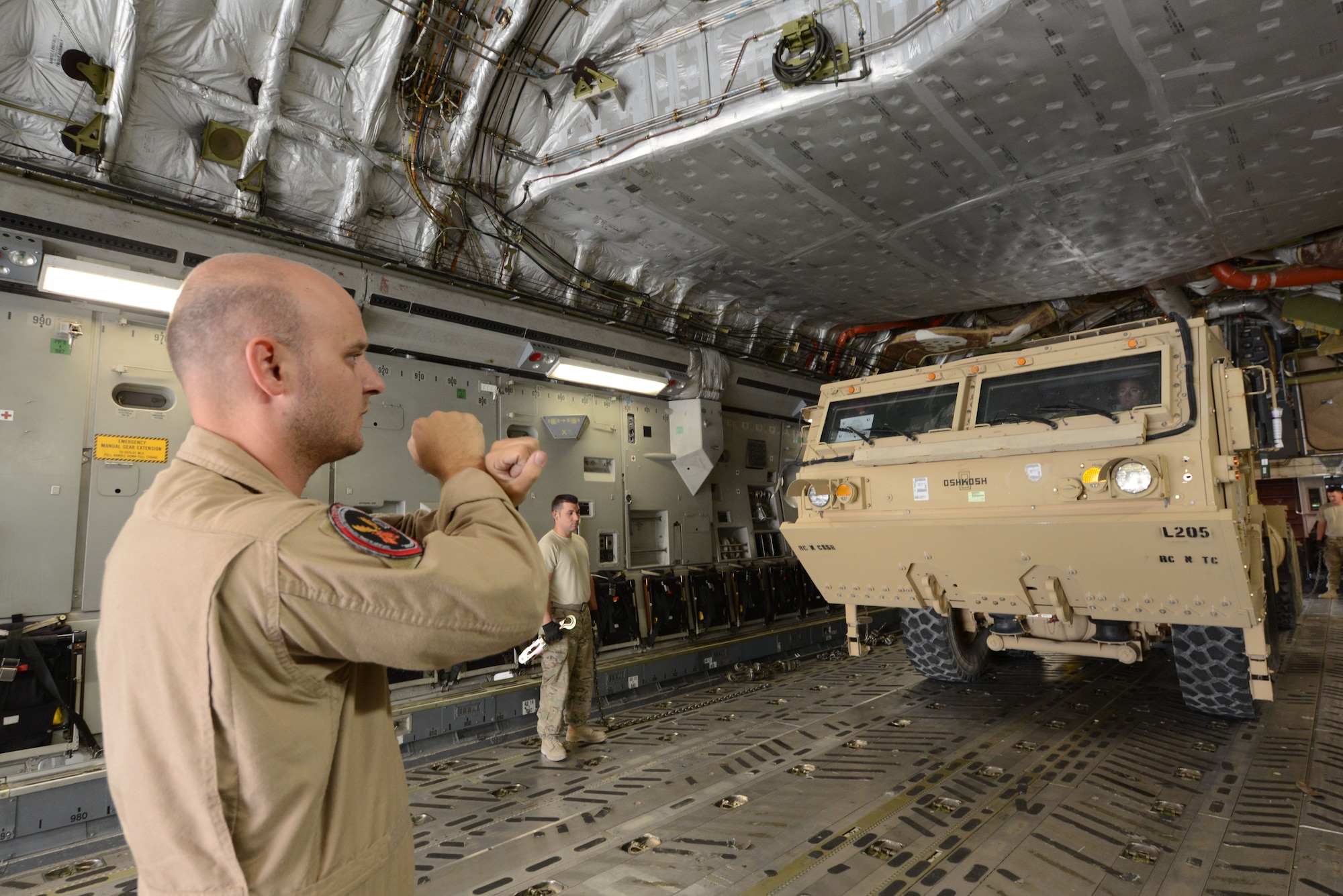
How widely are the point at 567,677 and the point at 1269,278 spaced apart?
30.7 ft

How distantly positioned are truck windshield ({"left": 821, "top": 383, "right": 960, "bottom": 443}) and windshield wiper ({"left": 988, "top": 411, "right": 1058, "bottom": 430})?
384 millimetres

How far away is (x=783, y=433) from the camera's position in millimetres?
10555

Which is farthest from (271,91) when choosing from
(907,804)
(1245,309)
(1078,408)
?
(1245,309)

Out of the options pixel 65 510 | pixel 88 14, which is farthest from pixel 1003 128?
pixel 65 510

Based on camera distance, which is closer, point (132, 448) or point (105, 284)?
point (105, 284)

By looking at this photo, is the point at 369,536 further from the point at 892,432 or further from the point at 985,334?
the point at 985,334

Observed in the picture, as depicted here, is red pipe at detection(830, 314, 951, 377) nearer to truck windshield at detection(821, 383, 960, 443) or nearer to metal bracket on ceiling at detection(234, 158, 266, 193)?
truck windshield at detection(821, 383, 960, 443)

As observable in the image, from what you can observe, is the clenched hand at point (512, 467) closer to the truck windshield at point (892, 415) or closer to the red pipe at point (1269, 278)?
the truck windshield at point (892, 415)

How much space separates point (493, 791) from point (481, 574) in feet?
13.7

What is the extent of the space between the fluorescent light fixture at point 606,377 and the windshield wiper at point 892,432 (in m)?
2.71

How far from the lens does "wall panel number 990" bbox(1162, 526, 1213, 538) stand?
13.2ft

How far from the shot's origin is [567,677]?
17.8 ft

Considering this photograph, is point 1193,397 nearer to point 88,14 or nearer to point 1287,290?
point 88,14

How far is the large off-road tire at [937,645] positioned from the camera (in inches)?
248
